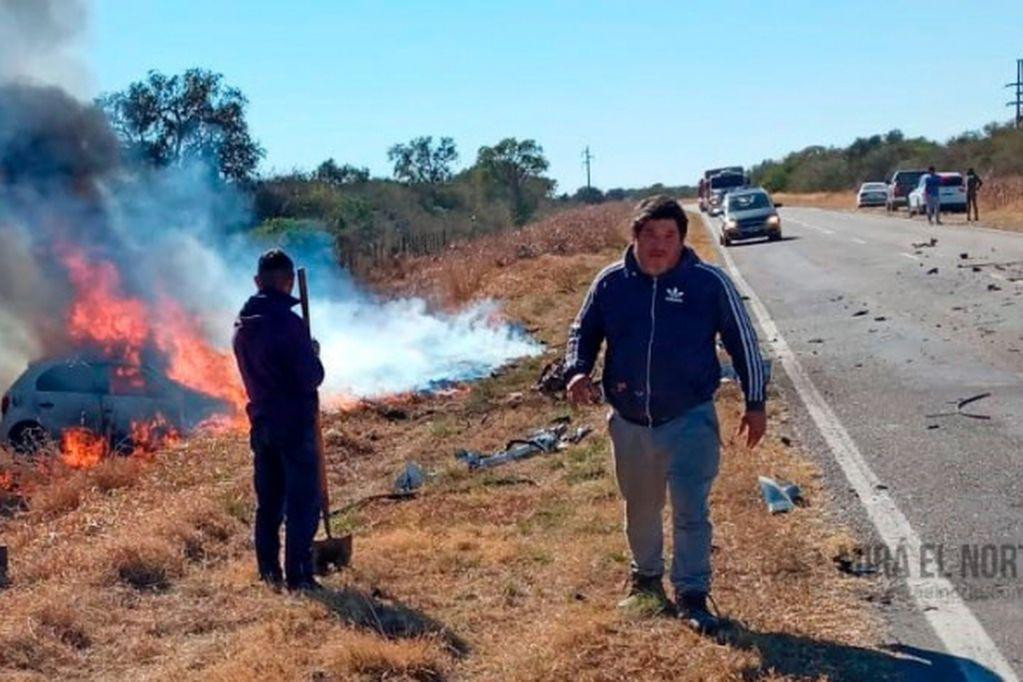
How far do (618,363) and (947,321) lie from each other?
10747 mm

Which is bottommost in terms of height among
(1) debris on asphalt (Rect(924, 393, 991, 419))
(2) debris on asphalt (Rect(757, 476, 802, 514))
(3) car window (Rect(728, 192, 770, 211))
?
(1) debris on asphalt (Rect(924, 393, 991, 419))

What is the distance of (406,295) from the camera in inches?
938

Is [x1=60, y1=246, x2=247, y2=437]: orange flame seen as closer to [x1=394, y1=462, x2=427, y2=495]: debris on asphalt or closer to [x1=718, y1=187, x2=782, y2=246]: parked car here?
[x1=394, y1=462, x2=427, y2=495]: debris on asphalt

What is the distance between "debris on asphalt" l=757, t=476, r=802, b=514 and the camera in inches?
275

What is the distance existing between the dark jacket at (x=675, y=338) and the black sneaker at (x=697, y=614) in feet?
Result: 2.50

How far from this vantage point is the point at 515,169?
213ft

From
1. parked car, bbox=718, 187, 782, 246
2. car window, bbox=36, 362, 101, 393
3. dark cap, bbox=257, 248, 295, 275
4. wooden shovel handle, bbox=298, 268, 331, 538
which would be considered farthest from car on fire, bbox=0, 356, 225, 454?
parked car, bbox=718, 187, 782, 246

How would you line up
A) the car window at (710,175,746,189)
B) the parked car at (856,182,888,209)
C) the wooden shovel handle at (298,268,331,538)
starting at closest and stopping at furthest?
the wooden shovel handle at (298,268,331,538) → the car window at (710,175,746,189) → the parked car at (856,182,888,209)

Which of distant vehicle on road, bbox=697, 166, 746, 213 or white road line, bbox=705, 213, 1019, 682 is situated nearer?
white road line, bbox=705, 213, 1019, 682

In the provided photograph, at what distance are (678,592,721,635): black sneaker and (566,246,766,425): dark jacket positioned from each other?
763 mm

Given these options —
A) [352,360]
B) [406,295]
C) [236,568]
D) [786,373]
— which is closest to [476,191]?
[406,295]

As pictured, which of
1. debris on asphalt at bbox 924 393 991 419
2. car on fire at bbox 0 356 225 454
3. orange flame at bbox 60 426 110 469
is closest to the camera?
debris on asphalt at bbox 924 393 991 419

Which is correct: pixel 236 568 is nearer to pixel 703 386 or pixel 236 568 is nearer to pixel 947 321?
pixel 703 386

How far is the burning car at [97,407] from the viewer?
50.5 ft
